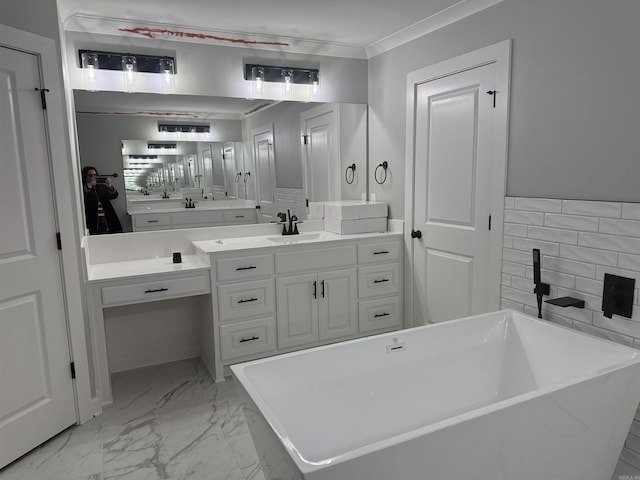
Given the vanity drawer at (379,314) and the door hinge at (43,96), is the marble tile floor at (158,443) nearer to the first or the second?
the vanity drawer at (379,314)

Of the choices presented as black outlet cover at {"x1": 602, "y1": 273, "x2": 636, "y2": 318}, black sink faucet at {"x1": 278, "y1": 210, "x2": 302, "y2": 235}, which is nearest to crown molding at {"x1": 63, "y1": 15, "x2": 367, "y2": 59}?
black sink faucet at {"x1": 278, "y1": 210, "x2": 302, "y2": 235}

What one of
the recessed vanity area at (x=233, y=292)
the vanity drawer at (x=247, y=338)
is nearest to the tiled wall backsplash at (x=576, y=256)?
the recessed vanity area at (x=233, y=292)

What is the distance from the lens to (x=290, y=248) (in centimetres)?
321

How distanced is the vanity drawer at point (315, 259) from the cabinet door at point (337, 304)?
2.8 inches

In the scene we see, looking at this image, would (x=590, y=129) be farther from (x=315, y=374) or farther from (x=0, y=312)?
(x=0, y=312)

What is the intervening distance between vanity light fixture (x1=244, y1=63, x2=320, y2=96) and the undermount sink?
45.0 inches

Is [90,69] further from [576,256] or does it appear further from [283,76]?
[576,256]

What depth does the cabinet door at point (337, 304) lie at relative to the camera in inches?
133

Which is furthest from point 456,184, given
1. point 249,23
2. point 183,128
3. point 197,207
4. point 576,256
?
point 183,128

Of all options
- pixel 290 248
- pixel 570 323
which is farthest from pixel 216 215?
pixel 570 323

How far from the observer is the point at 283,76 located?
11.6 feet

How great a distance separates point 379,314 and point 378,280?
0.28 m

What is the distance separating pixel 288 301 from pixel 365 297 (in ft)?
2.17

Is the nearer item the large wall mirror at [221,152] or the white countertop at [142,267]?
the white countertop at [142,267]
